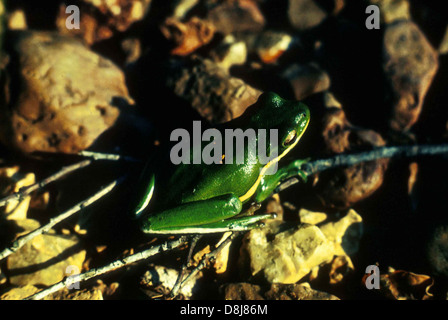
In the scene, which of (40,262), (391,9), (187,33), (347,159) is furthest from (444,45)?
(40,262)

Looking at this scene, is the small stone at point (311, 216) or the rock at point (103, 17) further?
the rock at point (103, 17)

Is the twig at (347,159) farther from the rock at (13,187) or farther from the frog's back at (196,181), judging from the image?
the rock at (13,187)

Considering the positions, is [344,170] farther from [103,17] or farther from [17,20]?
[17,20]

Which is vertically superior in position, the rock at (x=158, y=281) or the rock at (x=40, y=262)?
the rock at (x=40, y=262)

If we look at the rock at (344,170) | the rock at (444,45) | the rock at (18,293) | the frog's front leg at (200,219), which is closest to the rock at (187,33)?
the rock at (344,170)

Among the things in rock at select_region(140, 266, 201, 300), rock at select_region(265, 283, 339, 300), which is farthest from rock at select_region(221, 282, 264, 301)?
rock at select_region(140, 266, 201, 300)

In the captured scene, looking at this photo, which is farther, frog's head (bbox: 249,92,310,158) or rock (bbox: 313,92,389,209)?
rock (bbox: 313,92,389,209)

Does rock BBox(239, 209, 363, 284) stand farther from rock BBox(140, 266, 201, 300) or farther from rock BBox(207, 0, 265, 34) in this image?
rock BBox(207, 0, 265, 34)
